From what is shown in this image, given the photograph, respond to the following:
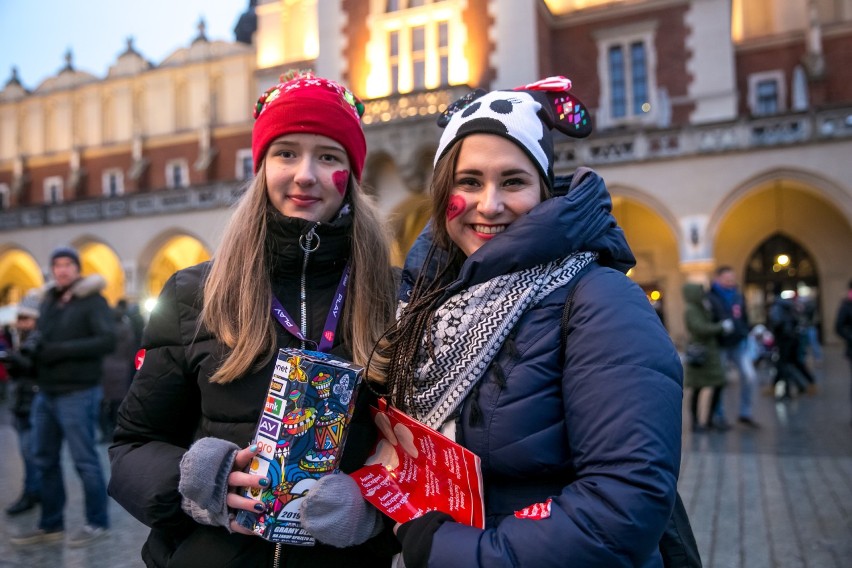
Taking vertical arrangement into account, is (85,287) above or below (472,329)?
above

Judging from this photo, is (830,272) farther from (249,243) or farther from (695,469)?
(249,243)

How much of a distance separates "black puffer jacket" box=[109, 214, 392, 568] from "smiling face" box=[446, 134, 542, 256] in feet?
1.39

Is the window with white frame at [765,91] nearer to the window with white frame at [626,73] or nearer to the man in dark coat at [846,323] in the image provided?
the window with white frame at [626,73]

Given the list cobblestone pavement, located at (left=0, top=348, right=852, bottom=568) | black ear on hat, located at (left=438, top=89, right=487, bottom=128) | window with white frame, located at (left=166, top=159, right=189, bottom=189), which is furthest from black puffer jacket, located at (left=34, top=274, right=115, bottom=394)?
window with white frame, located at (left=166, top=159, right=189, bottom=189)

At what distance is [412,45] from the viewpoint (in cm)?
1828

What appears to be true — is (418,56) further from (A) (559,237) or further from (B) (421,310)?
(A) (559,237)

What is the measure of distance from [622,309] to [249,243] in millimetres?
1052

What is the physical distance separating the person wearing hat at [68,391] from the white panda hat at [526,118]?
13.8ft

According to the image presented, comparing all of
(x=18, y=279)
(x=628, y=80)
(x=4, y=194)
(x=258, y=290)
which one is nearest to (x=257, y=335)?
(x=258, y=290)

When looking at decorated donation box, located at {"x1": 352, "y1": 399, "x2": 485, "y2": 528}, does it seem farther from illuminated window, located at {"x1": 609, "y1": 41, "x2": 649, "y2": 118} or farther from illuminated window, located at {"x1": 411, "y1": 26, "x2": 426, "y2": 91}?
illuminated window, located at {"x1": 609, "y1": 41, "x2": 649, "y2": 118}

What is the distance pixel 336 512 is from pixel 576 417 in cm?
60

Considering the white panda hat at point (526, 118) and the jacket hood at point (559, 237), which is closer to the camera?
the jacket hood at point (559, 237)

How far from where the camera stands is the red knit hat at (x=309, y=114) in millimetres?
1845

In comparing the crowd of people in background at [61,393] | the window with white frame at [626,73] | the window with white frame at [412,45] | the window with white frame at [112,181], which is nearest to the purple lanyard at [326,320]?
the crowd of people in background at [61,393]
